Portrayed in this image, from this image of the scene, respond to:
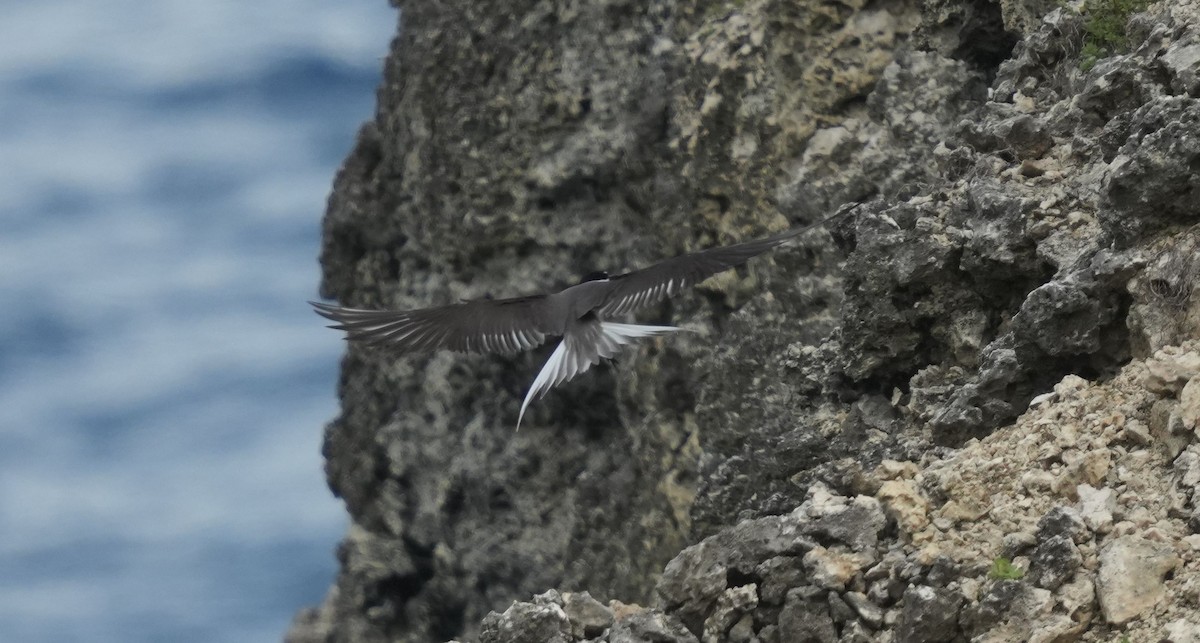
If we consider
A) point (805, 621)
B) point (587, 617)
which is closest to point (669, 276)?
point (587, 617)

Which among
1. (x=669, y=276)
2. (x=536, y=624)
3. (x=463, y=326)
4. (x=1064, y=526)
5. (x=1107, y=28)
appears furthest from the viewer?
(x=463, y=326)

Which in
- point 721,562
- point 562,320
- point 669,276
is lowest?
point 721,562

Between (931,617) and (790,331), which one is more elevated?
(790,331)

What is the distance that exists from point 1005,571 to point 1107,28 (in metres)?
5.71

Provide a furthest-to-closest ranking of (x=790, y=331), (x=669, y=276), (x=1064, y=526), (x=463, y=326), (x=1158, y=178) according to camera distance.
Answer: (x=790, y=331)
(x=463, y=326)
(x=669, y=276)
(x=1158, y=178)
(x=1064, y=526)

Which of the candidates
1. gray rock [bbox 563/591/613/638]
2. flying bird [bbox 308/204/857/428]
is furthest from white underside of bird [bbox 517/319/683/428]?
gray rock [bbox 563/591/613/638]

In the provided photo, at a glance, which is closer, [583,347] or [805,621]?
[805,621]

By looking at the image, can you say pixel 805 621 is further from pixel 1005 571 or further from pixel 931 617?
pixel 1005 571

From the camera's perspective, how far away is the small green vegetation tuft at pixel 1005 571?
30.7 feet

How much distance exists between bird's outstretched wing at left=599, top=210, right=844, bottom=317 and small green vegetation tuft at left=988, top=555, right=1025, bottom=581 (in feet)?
17.1

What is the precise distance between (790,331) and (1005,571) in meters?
8.44

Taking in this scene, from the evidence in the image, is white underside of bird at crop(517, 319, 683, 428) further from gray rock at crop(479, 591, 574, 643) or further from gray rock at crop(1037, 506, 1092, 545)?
gray rock at crop(1037, 506, 1092, 545)

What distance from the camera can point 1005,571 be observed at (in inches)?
369

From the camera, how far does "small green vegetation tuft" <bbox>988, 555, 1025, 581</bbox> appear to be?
9.34 metres
